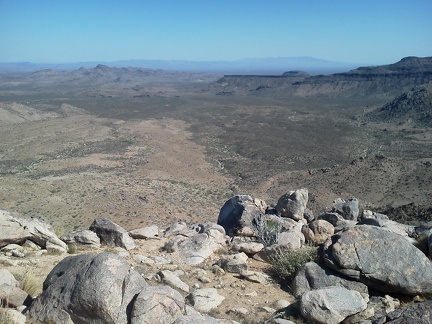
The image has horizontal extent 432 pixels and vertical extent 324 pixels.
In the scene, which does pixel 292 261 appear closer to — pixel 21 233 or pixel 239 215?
pixel 239 215

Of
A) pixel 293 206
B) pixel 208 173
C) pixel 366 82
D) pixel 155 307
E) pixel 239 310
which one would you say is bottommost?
pixel 208 173

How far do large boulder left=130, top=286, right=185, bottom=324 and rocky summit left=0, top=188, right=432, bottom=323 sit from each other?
0.04 ft

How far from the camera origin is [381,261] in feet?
23.8

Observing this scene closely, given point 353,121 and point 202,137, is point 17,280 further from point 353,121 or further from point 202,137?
point 353,121

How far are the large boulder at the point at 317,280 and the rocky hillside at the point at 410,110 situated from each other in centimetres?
6603

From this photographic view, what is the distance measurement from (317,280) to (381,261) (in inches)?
49.3

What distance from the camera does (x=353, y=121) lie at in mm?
75750

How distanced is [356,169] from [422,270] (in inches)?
1092

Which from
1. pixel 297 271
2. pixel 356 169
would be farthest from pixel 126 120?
pixel 297 271

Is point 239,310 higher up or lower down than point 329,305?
lower down

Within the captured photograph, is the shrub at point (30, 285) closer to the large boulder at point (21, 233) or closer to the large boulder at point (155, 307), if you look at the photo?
the large boulder at point (155, 307)

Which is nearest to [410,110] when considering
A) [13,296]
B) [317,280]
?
[317,280]

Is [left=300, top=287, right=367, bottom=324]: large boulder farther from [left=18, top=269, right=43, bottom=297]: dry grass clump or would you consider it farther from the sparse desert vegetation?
[left=18, top=269, right=43, bottom=297]: dry grass clump

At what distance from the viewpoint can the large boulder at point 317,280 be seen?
727 cm
